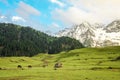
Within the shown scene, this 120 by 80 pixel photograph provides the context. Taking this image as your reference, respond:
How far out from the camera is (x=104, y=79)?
54.5 meters

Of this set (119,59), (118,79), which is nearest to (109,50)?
(119,59)

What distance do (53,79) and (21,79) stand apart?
673 cm

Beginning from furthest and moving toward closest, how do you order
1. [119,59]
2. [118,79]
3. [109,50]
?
1. [109,50]
2. [119,59]
3. [118,79]

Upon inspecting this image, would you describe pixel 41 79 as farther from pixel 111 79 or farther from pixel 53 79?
→ pixel 111 79

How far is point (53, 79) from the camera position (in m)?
55.1

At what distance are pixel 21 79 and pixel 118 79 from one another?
19787mm

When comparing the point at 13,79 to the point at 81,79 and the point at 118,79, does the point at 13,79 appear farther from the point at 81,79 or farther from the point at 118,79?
the point at 118,79

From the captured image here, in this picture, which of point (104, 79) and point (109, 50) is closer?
point (104, 79)

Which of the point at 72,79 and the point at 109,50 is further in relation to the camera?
the point at 109,50

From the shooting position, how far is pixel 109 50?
534 feet

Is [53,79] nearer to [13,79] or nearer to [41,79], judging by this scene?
[41,79]

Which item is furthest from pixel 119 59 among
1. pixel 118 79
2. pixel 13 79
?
pixel 13 79

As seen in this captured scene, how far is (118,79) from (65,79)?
10.6 m

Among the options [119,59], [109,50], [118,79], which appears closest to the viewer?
[118,79]
